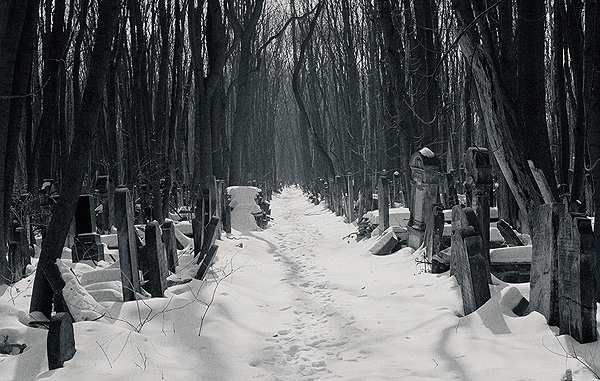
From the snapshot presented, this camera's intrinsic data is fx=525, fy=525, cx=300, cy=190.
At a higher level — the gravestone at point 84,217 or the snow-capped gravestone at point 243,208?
the gravestone at point 84,217

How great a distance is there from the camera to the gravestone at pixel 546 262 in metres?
3.82

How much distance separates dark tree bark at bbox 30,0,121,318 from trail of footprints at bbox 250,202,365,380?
188cm

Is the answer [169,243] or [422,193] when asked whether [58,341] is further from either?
[422,193]

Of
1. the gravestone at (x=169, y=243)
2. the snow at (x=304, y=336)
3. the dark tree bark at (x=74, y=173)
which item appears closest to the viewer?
the snow at (x=304, y=336)

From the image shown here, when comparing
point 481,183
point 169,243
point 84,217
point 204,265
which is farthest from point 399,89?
point 84,217

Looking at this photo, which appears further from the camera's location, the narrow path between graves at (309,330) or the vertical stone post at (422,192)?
the vertical stone post at (422,192)

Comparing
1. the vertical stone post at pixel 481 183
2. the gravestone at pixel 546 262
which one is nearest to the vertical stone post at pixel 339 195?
the vertical stone post at pixel 481 183

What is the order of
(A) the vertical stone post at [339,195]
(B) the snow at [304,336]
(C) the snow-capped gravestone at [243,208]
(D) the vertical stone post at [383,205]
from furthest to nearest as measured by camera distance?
(A) the vertical stone post at [339,195] → (C) the snow-capped gravestone at [243,208] → (D) the vertical stone post at [383,205] → (B) the snow at [304,336]

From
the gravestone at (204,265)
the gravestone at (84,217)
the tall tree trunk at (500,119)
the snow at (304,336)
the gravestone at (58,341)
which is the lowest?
the snow at (304,336)

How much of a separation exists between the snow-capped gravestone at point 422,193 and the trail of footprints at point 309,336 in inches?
65.7

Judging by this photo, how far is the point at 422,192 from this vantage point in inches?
323

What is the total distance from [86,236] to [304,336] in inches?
152

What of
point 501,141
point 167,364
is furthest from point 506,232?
point 167,364

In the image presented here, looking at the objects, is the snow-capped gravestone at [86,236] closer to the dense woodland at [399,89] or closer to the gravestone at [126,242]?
the dense woodland at [399,89]
